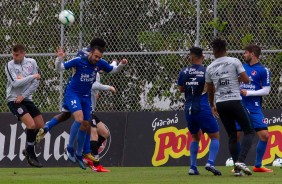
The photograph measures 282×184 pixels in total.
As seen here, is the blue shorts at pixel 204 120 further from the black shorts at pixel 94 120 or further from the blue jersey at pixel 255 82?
the black shorts at pixel 94 120

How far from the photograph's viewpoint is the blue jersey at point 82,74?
17.2 metres

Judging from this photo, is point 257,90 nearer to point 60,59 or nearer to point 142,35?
point 60,59

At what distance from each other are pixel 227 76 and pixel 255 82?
71.2 inches

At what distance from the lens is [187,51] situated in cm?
2092

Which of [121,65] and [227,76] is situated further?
[121,65]

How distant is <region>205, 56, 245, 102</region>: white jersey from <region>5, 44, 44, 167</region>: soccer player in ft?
16.4

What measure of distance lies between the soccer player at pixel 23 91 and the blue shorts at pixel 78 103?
66.8 inches

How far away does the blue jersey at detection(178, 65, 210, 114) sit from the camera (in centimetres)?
1573

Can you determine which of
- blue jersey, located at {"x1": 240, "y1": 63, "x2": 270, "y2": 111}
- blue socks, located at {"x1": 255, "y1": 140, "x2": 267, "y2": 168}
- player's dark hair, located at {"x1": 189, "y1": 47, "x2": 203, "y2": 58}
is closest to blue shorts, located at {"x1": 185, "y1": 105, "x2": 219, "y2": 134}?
player's dark hair, located at {"x1": 189, "y1": 47, "x2": 203, "y2": 58}

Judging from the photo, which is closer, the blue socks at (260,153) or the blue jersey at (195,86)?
the blue jersey at (195,86)

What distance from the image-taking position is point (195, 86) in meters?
15.8

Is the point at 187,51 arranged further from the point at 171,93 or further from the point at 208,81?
the point at 208,81

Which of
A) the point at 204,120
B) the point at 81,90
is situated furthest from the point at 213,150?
the point at 81,90

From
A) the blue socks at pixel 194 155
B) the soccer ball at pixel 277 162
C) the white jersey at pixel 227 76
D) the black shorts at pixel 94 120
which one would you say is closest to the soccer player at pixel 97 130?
the black shorts at pixel 94 120
